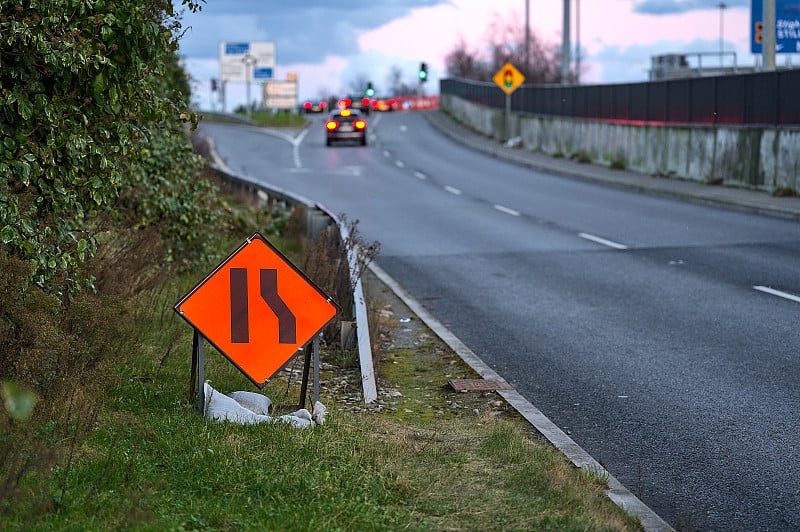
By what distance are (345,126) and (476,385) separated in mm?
44802

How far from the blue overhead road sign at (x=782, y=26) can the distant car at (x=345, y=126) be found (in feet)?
66.4

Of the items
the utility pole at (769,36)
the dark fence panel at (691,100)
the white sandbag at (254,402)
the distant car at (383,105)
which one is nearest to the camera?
the white sandbag at (254,402)

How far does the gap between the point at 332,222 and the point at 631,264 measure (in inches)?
164

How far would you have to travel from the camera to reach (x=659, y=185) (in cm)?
2908

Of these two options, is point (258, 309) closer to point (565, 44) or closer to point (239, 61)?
point (565, 44)

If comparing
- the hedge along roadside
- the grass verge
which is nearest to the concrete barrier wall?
the grass verge

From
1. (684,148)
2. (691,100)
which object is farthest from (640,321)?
(691,100)

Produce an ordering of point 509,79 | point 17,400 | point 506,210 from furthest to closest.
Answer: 1. point 509,79
2. point 506,210
3. point 17,400

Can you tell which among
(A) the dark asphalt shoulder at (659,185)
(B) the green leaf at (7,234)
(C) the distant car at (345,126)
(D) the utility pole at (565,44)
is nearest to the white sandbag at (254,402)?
(B) the green leaf at (7,234)

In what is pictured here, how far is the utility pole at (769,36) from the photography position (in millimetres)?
26500

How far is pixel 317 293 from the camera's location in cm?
723

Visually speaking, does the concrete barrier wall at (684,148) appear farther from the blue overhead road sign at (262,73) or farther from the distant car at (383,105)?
the blue overhead road sign at (262,73)

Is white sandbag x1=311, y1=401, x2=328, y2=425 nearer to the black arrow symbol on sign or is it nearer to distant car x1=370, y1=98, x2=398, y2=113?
the black arrow symbol on sign

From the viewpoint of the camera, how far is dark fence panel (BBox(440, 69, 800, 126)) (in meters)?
25.9
